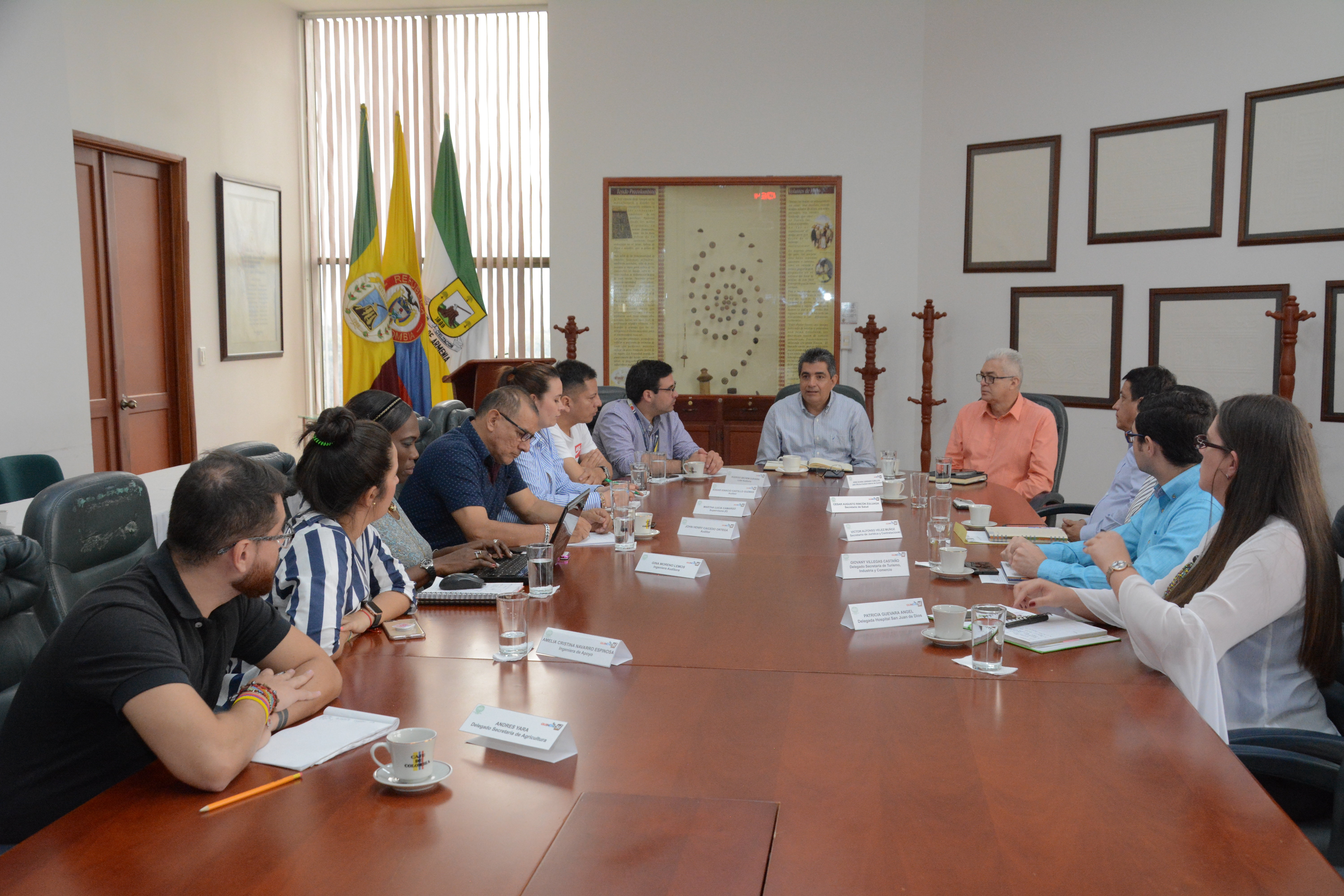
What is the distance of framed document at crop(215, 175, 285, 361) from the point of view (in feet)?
22.9

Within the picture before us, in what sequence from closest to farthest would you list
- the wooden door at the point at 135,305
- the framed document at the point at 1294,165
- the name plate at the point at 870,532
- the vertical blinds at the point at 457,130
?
the name plate at the point at 870,532 < the framed document at the point at 1294,165 < the wooden door at the point at 135,305 < the vertical blinds at the point at 457,130

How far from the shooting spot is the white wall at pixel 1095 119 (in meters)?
5.21

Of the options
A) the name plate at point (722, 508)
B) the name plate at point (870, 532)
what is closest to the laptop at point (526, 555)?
the name plate at point (722, 508)

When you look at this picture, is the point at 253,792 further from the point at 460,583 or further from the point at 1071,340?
the point at 1071,340

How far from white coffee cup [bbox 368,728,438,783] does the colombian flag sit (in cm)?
635

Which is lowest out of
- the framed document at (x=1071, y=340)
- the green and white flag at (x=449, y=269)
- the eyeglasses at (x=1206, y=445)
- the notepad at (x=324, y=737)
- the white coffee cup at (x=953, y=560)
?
the notepad at (x=324, y=737)

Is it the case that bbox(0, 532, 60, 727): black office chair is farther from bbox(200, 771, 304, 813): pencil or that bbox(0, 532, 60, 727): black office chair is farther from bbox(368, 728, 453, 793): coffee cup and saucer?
bbox(368, 728, 453, 793): coffee cup and saucer

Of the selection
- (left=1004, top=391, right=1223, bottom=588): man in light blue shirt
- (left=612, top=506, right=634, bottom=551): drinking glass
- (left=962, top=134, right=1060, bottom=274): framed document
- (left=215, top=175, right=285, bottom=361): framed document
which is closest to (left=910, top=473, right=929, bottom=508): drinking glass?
(left=1004, top=391, right=1223, bottom=588): man in light blue shirt

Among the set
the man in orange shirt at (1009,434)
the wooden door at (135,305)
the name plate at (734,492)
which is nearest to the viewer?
the name plate at (734,492)

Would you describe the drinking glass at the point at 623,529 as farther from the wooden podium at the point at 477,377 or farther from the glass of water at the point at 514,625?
the wooden podium at the point at 477,377

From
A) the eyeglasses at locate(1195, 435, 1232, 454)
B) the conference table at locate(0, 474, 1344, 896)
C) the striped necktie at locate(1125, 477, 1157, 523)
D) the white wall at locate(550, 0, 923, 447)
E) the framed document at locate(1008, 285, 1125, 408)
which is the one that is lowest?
the conference table at locate(0, 474, 1344, 896)

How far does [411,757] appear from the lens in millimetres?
1420

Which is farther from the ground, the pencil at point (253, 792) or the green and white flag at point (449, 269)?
the green and white flag at point (449, 269)

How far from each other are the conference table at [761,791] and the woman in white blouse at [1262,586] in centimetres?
14
